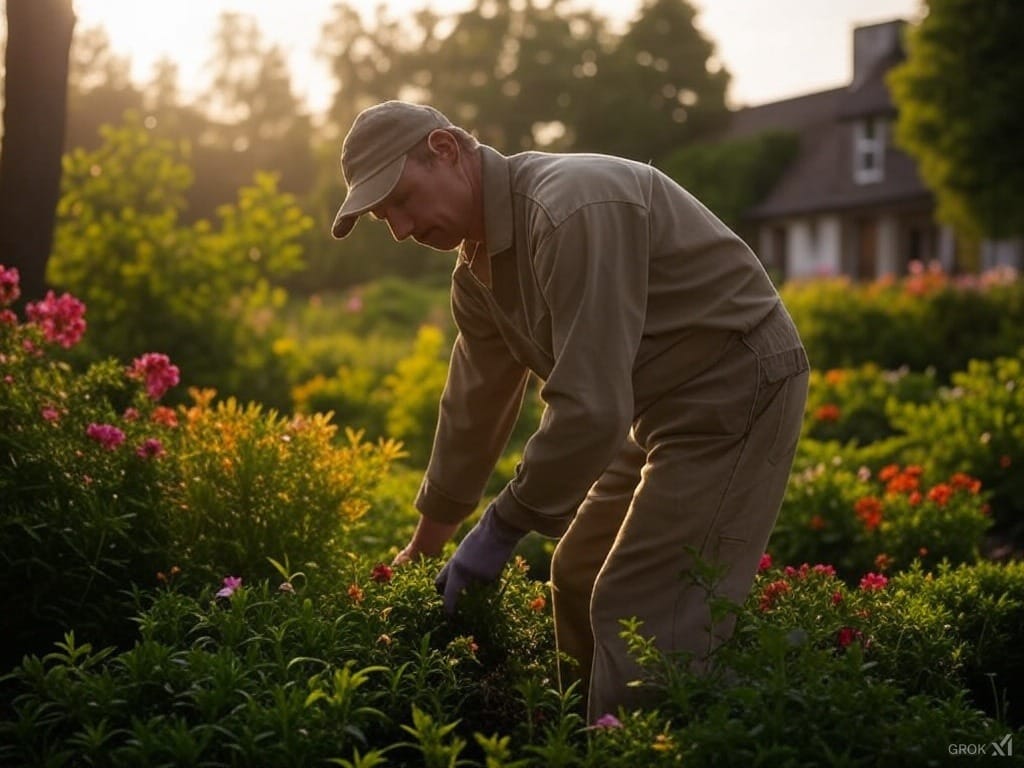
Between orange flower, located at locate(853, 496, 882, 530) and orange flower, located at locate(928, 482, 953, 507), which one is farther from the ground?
orange flower, located at locate(928, 482, 953, 507)

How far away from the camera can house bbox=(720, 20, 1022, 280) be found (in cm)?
3216

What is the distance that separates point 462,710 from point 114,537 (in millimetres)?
1362

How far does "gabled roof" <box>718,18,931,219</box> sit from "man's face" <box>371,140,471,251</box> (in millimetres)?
29637

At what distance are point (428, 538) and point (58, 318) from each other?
1855 mm

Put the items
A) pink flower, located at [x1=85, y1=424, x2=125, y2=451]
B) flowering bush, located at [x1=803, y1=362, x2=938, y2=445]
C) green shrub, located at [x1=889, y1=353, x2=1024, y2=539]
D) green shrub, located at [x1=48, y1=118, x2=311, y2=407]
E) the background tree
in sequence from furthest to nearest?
the background tree
flowering bush, located at [x1=803, y1=362, x2=938, y2=445]
green shrub, located at [x1=48, y1=118, x2=311, y2=407]
green shrub, located at [x1=889, y1=353, x2=1024, y2=539]
pink flower, located at [x1=85, y1=424, x2=125, y2=451]

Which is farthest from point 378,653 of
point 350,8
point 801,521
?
point 350,8

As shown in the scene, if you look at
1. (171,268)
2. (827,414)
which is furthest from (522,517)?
(171,268)

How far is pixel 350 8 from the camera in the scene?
48.0 m

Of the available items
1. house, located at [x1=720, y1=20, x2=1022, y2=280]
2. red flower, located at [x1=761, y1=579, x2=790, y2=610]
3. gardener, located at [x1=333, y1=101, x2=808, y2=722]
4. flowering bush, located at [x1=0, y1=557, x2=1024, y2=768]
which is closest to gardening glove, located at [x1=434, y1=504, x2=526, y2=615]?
Answer: gardener, located at [x1=333, y1=101, x2=808, y2=722]

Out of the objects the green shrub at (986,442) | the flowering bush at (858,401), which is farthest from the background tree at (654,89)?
the green shrub at (986,442)

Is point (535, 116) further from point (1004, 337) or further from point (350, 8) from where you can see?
point (1004, 337)

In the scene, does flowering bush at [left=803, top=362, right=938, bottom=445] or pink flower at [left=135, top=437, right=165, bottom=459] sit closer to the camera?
pink flower at [left=135, top=437, right=165, bottom=459]

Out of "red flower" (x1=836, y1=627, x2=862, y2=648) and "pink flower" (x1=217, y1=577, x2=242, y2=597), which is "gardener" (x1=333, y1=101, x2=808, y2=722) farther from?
"pink flower" (x1=217, y1=577, x2=242, y2=597)

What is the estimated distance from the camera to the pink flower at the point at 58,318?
4.84 meters
